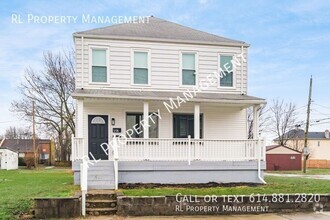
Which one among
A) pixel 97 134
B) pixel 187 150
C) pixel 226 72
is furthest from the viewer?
pixel 226 72

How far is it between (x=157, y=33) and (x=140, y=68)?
2053mm

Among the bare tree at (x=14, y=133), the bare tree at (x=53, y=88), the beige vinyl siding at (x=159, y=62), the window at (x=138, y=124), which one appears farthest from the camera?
the bare tree at (x=14, y=133)

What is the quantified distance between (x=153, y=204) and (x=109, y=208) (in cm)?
129

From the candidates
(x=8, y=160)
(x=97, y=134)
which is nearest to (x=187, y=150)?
(x=97, y=134)

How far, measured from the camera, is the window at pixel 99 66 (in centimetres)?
1526

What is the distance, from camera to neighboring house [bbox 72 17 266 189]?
13.6m

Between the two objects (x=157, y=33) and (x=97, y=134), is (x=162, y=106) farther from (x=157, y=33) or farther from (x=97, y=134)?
(x=157, y=33)

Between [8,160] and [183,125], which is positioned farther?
[8,160]

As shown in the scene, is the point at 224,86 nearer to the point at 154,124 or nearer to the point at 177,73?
the point at 177,73

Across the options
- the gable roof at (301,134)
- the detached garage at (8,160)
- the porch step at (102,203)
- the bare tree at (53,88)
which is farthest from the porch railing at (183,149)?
the gable roof at (301,134)

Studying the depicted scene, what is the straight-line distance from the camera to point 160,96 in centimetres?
1435

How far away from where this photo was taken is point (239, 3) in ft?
49.5

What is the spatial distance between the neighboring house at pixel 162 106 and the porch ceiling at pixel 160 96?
4 centimetres

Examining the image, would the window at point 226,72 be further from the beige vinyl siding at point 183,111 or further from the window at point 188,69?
the window at point 188,69
